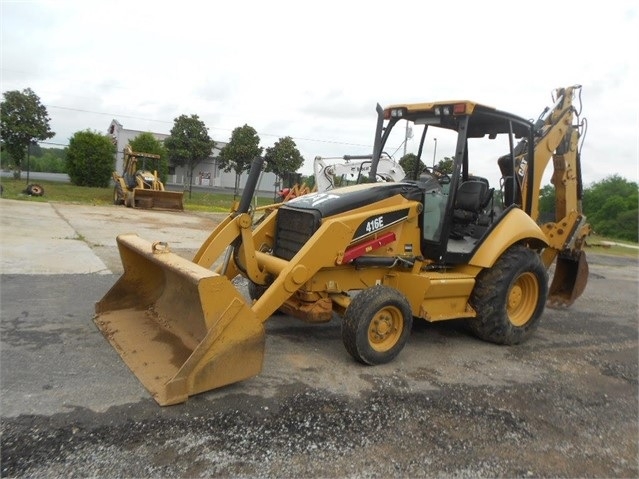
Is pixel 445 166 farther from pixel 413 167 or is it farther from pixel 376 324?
pixel 376 324

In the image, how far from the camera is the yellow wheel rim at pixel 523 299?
5906 mm

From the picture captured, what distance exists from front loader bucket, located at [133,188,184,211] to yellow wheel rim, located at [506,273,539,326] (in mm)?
17220

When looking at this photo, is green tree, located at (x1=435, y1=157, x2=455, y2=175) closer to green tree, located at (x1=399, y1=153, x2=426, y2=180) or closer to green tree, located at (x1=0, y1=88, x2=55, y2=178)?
green tree, located at (x1=399, y1=153, x2=426, y2=180)

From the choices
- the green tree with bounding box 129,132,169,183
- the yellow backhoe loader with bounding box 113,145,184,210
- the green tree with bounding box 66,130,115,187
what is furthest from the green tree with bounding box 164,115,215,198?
the yellow backhoe loader with bounding box 113,145,184,210

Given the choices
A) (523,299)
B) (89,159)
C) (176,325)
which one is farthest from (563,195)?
(89,159)

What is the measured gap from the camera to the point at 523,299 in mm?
6059

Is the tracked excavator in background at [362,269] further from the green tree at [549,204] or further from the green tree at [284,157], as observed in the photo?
the green tree at [284,157]

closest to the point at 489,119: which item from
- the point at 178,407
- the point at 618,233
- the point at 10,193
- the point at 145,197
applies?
the point at 178,407

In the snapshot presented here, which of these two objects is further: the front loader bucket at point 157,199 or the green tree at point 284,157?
the green tree at point 284,157

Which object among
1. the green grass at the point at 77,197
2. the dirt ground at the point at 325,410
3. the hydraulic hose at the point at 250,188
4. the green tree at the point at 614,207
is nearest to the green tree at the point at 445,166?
the dirt ground at the point at 325,410

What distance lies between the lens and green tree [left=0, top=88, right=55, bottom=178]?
26516mm

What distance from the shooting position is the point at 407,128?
6.07m

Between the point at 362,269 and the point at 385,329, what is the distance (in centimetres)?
63

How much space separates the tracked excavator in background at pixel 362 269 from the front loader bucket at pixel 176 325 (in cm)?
1
